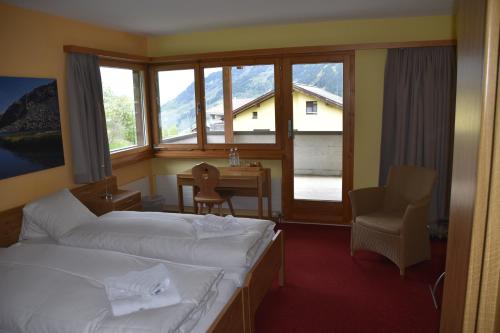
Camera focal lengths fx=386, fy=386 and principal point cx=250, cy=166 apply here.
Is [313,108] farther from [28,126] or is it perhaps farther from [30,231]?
[30,231]

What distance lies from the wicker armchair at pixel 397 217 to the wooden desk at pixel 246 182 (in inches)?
50.3

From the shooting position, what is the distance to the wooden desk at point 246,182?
4.75 m

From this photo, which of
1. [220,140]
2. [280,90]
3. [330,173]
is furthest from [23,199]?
[330,173]

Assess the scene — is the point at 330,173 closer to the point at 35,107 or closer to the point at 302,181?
the point at 302,181

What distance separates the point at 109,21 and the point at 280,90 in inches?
84.9

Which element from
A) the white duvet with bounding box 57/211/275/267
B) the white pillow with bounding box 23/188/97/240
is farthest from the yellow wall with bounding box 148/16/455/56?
the white pillow with bounding box 23/188/97/240

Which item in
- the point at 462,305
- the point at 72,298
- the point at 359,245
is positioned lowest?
the point at 359,245

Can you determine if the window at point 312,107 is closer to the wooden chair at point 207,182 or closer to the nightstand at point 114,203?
the wooden chair at point 207,182

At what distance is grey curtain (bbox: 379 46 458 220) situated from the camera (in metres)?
4.30

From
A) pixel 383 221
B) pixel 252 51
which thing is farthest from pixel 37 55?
pixel 383 221

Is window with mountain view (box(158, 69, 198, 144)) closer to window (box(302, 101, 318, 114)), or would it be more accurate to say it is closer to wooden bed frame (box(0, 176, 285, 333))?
window (box(302, 101, 318, 114))

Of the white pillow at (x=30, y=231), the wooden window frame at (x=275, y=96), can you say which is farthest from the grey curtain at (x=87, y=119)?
the wooden window frame at (x=275, y=96)

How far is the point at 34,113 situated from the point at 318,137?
3.16 metres

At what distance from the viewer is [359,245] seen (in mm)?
3844
